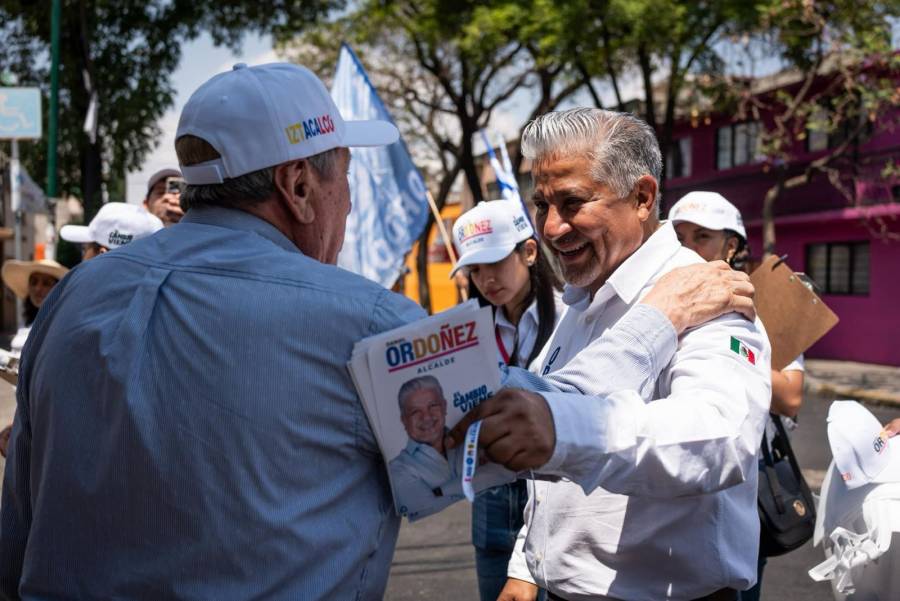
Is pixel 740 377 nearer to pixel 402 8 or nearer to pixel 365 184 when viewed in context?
pixel 365 184

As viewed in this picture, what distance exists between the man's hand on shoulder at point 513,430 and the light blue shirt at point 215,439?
16cm

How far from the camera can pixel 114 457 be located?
1466 millimetres

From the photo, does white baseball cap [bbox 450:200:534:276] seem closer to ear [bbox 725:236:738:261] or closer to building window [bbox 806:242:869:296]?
ear [bbox 725:236:738:261]

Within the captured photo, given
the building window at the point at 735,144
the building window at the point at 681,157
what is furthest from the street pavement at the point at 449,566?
the building window at the point at 681,157

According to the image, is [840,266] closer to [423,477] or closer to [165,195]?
[165,195]

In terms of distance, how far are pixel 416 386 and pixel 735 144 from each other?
2309 centimetres

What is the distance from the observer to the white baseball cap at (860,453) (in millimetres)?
2896

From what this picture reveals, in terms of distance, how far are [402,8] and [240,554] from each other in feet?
64.3

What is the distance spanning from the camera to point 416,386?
1472 mm

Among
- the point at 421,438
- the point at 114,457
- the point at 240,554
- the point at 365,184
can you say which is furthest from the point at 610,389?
the point at 365,184

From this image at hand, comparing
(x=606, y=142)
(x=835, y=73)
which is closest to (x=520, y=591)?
(x=606, y=142)

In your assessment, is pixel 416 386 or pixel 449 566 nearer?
pixel 416 386

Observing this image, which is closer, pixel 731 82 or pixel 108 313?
pixel 108 313

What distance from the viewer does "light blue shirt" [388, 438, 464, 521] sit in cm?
149
